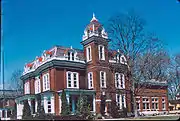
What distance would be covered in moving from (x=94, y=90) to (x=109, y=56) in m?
3.40

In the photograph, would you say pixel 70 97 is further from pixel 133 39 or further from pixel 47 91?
pixel 133 39

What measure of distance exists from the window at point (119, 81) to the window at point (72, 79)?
11.8ft

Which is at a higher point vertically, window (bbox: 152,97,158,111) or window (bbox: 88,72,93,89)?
window (bbox: 88,72,93,89)

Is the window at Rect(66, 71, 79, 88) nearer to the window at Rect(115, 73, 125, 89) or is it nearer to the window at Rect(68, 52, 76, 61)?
the window at Rect(68, 52, 76, 61)

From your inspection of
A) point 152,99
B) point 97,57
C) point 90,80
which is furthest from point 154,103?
point 97,57

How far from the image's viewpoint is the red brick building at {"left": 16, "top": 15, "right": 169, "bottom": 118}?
2467 cm

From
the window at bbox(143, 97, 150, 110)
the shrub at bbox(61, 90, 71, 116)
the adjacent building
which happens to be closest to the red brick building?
the shrub at bbox(61, 90, 71, 116)

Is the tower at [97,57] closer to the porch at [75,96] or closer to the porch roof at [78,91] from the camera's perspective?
the porch at [75,96]

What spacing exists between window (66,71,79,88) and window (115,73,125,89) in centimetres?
358

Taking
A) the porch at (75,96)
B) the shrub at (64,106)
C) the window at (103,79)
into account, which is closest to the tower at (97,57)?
the window at (103,79)

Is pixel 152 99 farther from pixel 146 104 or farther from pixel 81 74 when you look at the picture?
pixel 81 74

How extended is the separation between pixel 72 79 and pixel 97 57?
2716 millimetres

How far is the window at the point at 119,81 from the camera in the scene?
27531mm

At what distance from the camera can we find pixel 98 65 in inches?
1027
